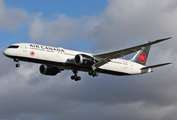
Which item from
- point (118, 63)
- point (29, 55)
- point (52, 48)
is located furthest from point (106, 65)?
point (29, 55)

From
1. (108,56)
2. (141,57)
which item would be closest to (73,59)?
(108,56)

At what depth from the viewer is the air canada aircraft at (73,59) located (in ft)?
150

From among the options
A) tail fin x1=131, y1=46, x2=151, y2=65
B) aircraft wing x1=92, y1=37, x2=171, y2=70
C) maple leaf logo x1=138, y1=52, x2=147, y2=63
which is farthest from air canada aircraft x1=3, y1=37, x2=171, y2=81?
maple leaf logo x1=138, y1=52, x2=147, y2=63

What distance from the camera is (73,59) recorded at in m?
48.7

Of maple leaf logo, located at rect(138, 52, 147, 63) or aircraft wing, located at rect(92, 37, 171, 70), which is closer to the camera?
aircraft wing, located at rect(92, 37, 171, 70)

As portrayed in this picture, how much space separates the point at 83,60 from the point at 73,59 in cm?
185

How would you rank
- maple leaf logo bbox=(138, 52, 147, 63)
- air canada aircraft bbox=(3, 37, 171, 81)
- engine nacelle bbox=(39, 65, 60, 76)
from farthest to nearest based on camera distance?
1. maple leaf logo bbox=(138, 52, 147, 63)
2. engine nacelle bbox=(39, 65, 60, 76)
3. air canada aircraft bbox=(3, 37, 171, 81)

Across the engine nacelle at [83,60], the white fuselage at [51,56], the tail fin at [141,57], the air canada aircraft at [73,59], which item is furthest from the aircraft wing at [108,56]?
the tail fin at [141,57]

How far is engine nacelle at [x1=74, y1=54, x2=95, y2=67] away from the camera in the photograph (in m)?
47.8

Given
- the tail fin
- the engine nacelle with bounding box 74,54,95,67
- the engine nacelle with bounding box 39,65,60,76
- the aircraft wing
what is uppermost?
the tail fin

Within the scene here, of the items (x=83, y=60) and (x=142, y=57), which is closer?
(x=83, y=60)

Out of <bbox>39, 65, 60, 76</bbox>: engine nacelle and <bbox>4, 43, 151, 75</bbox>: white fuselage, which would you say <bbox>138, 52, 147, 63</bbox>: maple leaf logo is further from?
<bbox>39, 65, 60, 76</bbox>: engine nacelle

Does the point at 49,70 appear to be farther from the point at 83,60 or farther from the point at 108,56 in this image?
the point at 108,56

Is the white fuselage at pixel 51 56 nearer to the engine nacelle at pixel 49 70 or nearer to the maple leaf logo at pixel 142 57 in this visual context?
the engine nacelle at pixel 49 70
